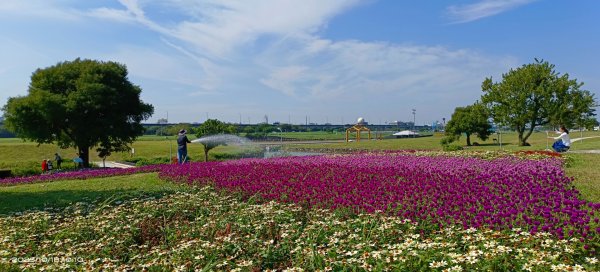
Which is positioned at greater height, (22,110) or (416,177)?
(22,110)

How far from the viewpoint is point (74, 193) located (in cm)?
1287

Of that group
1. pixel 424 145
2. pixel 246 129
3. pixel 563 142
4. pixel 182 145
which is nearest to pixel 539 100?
pixel 424 145

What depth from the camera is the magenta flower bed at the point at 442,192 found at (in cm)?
612

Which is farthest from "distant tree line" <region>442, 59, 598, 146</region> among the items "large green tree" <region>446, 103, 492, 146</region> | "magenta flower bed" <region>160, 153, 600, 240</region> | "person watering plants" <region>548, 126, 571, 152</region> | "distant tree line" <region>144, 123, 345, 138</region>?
"distant tree line" <region>144, 123, 345, 138</region>

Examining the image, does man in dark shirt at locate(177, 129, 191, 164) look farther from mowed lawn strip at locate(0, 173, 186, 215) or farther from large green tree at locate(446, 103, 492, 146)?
large green tree at locate(446, 103, 492, 146)

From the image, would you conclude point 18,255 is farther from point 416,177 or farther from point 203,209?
point 416,177

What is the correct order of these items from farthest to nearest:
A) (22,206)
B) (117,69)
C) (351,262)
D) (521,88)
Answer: (521,88), (117,69), (22,206), (351,262)

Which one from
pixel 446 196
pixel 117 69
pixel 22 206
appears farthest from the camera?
pixel 117 69

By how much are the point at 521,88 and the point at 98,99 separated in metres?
33.9

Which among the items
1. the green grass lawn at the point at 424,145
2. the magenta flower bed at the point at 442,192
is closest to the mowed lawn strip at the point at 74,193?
the magenta flower bed at the point at 442,192

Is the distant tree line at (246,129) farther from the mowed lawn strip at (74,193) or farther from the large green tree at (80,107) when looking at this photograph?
the mowed lawn strip at (74,193)

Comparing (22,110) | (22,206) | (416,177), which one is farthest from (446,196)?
(22,110)

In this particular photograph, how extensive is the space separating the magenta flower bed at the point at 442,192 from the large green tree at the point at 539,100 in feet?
89.8

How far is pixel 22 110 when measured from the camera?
1071 inches
